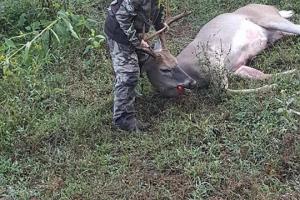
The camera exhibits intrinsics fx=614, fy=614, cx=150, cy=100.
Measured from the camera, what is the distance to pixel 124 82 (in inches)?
227

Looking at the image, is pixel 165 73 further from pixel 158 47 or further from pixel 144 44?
pixel 144 44

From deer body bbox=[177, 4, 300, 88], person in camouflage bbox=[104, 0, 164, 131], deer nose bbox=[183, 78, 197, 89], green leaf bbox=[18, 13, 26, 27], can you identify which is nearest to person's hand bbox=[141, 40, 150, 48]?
person in camouflage bbox=[104, 0, 164, 131]

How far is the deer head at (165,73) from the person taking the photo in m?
6.23

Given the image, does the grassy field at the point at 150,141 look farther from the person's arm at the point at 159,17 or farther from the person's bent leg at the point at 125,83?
the person's arm at the point at 159,17

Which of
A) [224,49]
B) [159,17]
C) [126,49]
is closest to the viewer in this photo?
[126,49]

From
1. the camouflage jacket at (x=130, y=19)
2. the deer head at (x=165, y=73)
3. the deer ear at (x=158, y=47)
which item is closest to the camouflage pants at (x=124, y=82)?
the camouflage jacket at (x=130, y=19)

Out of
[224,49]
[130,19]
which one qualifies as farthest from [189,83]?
[130,19]

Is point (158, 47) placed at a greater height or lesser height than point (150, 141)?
greater

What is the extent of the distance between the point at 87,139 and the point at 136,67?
0.83 metres

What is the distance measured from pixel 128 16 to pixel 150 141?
115 centimetres

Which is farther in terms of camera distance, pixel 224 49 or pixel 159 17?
pixel 224 49

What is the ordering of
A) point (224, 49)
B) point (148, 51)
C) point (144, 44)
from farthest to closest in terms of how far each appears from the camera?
point (224, 49)
point (148, 51)
point (144, 44)

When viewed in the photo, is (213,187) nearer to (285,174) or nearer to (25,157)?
(285,174)

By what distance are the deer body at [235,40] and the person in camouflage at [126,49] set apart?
0.85 m
